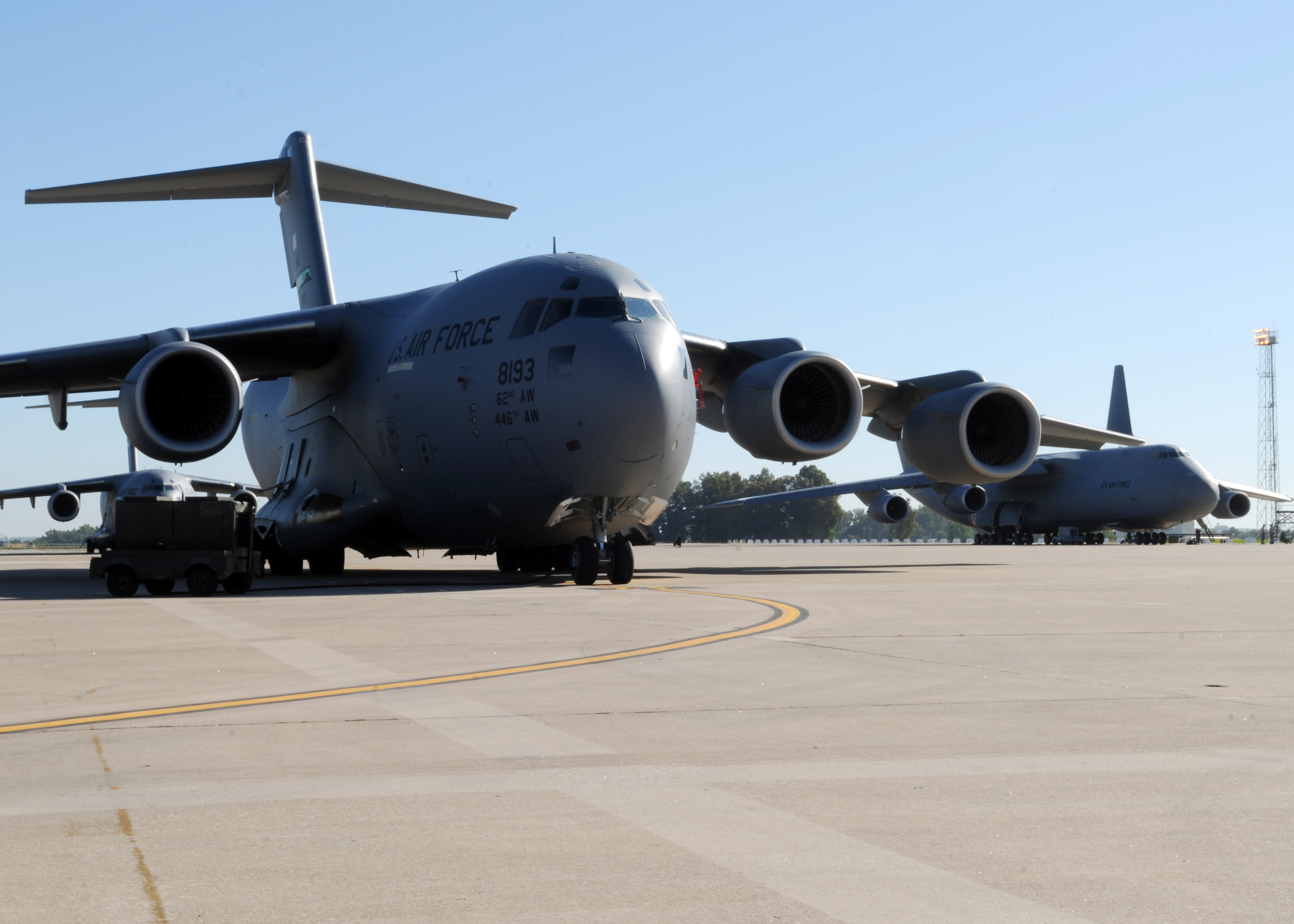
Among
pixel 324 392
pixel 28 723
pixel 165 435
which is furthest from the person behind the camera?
pixel 324 392

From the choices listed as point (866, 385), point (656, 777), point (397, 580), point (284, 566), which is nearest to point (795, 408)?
point (866, 385)

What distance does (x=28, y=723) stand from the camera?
580 cm

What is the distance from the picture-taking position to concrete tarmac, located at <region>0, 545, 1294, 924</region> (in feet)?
10.6

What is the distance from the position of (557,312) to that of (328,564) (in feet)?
26.1

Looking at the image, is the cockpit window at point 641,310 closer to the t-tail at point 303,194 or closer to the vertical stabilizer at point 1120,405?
the t-tail at point 303,194

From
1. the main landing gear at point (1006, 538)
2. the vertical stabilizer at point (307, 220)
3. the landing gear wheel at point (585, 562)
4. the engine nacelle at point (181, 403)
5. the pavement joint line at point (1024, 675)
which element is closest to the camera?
the pavement joint line at point (1024, 675)

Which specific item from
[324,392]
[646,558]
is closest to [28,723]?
[324,392]

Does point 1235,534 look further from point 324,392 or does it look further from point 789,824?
point 789,824

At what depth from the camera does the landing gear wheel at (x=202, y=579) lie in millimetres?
16203

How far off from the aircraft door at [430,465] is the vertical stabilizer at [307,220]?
304 inches

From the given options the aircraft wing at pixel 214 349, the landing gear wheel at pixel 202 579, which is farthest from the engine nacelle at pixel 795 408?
the landing gear wheel at pixel 202 579

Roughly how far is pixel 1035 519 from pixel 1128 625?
4898 cm

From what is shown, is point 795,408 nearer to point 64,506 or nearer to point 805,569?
point 805,569

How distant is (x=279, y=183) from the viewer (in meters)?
26.8
